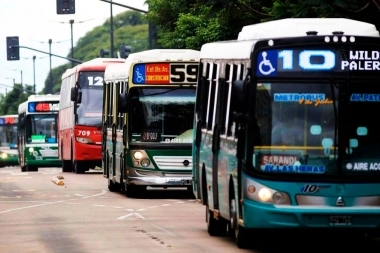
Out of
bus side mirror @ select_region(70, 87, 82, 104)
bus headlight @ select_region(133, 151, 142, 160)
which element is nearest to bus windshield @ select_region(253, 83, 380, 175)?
bus headlight @ select_region(133, 151, 142, 160)

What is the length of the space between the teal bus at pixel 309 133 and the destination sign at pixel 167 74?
1189 cm

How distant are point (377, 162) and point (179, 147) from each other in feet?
41.0

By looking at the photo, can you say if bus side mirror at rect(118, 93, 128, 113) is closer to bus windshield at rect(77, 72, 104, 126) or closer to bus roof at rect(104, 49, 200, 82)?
bus roof at rect(104, 49, 200, 82)

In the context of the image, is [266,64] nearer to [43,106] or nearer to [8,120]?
[43,106]

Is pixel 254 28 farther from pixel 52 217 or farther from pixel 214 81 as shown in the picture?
pixel 52 217

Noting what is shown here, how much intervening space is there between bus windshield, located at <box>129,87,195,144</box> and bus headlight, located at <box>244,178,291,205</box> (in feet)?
39.8

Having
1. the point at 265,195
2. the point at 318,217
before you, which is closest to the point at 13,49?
the point at 265,195

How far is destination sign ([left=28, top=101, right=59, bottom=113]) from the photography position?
5794cm

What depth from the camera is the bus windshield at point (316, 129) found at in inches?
625

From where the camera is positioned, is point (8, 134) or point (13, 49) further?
point (8, 134)

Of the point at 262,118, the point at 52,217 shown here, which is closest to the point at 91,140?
the point at 52,217

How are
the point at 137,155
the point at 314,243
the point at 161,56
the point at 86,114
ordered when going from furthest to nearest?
1. the point at 86,114
2. the point at 161,56
3. the point at 137,155
4. the point at 314,243

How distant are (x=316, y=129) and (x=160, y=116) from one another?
12.4m

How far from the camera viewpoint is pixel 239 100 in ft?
51.9
